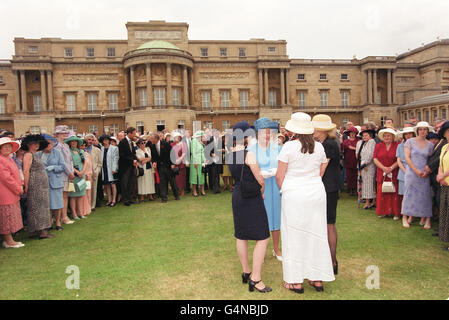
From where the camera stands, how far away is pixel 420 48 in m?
55.0

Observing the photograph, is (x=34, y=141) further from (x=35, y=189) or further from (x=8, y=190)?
(x=8, y=190)

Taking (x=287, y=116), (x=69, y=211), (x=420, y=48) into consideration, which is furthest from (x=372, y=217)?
(x=420, y=48)

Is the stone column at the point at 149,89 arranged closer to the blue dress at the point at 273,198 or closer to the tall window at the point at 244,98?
the tall window at the point at 244,98

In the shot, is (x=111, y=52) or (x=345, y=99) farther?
(x=345, y=99)

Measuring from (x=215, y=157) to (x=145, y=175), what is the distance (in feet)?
8.86

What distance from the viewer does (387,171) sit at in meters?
7.73

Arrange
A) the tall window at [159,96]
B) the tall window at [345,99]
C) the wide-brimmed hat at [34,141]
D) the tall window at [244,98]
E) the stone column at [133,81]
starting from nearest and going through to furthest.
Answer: the wide-brimmed hat at [34,141] → the stone column at [133,81] → the tall window at [159,96] → the tall window at [244,98] → the tall window at [345,99]

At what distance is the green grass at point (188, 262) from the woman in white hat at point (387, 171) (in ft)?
1.37

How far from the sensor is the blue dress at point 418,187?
22.6 ft

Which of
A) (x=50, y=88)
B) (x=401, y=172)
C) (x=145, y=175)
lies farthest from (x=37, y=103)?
(x=401, y=172)

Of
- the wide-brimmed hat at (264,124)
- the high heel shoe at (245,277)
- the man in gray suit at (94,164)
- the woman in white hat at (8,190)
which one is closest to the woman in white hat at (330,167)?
the wide-brimmed hat at (264,124)

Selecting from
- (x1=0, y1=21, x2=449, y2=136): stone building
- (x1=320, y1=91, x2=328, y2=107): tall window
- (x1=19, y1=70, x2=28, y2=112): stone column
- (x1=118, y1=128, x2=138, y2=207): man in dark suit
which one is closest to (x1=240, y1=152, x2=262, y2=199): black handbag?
(x1=118, y1=128, x2=138, y2=207): man in dark suit

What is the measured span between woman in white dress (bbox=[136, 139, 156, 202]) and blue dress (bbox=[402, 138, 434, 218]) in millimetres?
7693

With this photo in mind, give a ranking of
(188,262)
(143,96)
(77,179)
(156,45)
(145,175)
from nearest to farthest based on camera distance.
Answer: (188,262) < (77,179) < (145,175) < (156,45) < (143,96)
